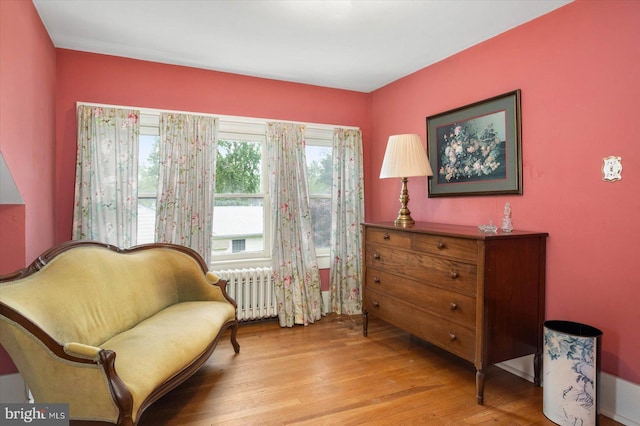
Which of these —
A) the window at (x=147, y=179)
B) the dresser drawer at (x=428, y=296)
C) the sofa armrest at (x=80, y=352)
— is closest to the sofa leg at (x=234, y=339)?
the window at (x=147, y=179)

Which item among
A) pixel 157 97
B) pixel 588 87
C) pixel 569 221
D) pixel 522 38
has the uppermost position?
pixel 522 38

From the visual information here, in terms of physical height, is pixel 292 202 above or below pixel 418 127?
below

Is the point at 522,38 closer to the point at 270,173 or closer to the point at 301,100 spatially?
the point at 301,100

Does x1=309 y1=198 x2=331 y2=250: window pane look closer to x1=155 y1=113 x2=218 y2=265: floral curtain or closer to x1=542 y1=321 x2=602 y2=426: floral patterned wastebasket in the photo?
x1=155 y1=113 x2=218 y2=265: floral curtain

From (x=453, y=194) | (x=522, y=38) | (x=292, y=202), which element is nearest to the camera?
(x=522, y=38)

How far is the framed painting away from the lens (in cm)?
255

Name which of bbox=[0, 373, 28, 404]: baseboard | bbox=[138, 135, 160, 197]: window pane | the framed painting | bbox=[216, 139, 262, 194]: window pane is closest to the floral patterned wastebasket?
the framed painting

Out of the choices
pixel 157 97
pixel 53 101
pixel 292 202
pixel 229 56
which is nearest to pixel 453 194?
pixel 292 202

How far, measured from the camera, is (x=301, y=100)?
3812 mm

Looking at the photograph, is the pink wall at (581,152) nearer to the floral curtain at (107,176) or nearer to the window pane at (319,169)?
the window pane at (319,169)

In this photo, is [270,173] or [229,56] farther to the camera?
[270,173]

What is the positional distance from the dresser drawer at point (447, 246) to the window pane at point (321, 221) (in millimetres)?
1509

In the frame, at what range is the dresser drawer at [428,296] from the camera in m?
2.26

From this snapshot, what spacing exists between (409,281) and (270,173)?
1766 mm
